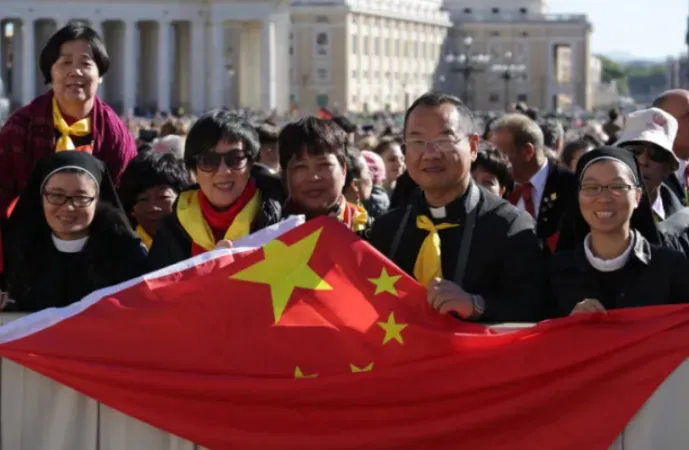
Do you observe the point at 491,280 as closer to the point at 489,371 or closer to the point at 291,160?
the point at 489,371

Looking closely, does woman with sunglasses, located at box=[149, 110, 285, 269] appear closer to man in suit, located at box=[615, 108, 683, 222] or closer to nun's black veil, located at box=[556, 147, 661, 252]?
nun's black veil, located at box=[556, 147, 661, 252]

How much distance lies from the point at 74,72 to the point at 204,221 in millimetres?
1519

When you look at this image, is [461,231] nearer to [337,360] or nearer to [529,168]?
[337,360]

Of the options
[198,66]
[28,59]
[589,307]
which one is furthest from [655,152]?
[198,66]

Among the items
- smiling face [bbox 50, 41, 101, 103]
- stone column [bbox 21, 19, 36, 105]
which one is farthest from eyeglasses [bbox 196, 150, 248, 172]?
stone column [bbox 21, 19, 36, 105]

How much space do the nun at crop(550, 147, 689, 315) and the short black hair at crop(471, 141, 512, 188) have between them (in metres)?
2.19

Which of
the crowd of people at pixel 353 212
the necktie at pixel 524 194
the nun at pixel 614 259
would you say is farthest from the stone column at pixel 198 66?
the nun at pixel 614 259

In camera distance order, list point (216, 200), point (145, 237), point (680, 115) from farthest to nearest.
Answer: point (680, 115)
point (145, 237)
point (216, 200)

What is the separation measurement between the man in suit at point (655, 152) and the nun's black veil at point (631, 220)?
1.09 metres

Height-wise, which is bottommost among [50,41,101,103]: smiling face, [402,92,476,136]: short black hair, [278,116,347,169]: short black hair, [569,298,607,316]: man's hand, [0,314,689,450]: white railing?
[0,314,689,450]: white railing

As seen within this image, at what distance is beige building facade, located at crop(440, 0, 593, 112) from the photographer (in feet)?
470

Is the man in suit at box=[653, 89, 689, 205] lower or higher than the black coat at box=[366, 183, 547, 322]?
higher

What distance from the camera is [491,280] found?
19.2 feet

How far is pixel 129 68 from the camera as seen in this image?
8862cm
